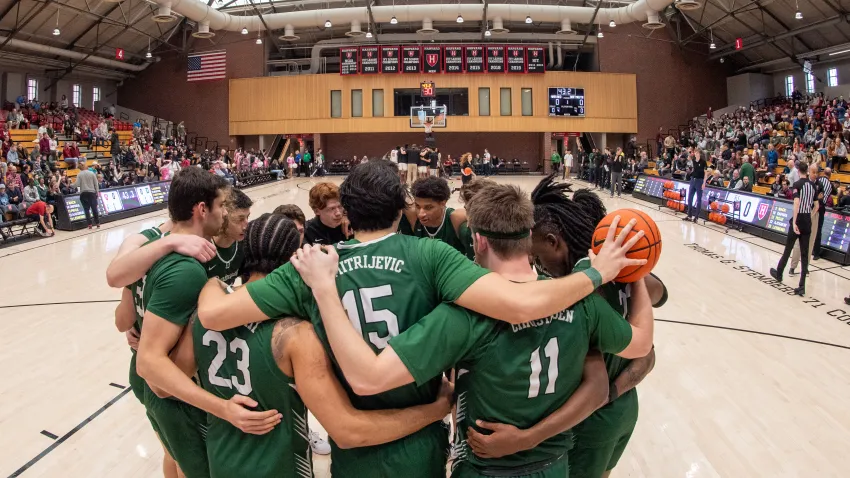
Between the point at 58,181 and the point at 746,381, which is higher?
the point at 58,181

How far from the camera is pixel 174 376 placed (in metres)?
2.08

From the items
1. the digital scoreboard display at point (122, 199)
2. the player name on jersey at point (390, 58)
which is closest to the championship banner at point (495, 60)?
the player name on jersey at point (390, 58)

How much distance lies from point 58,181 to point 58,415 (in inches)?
488

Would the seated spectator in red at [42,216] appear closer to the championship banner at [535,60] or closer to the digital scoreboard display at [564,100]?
the championship banner at [535,60]

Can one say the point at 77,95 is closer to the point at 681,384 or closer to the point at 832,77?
the point at 681,384

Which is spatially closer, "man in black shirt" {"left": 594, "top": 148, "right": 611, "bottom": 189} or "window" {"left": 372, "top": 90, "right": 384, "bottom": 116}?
"man in black shirt" {"left": 594, "top": 148, "right": 611, "bottom": 189}

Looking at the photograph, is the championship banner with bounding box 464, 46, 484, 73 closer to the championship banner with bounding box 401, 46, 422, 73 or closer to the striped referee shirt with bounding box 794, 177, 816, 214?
the championship banner with bounding box 401, 46, 422, 73

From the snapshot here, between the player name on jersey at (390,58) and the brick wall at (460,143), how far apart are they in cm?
438

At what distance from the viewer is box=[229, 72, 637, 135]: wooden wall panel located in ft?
101

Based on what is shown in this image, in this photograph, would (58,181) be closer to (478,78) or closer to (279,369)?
(279,369)

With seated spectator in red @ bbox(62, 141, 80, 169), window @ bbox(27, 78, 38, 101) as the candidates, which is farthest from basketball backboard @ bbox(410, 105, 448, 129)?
window @ bbox(27, 78, 38, 101)

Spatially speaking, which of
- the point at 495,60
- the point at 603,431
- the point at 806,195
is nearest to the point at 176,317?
the point at 603,431

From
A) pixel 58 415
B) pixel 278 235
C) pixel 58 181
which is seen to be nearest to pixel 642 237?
pixel 278 235

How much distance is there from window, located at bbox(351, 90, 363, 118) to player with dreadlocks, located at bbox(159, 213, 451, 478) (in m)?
30.0
